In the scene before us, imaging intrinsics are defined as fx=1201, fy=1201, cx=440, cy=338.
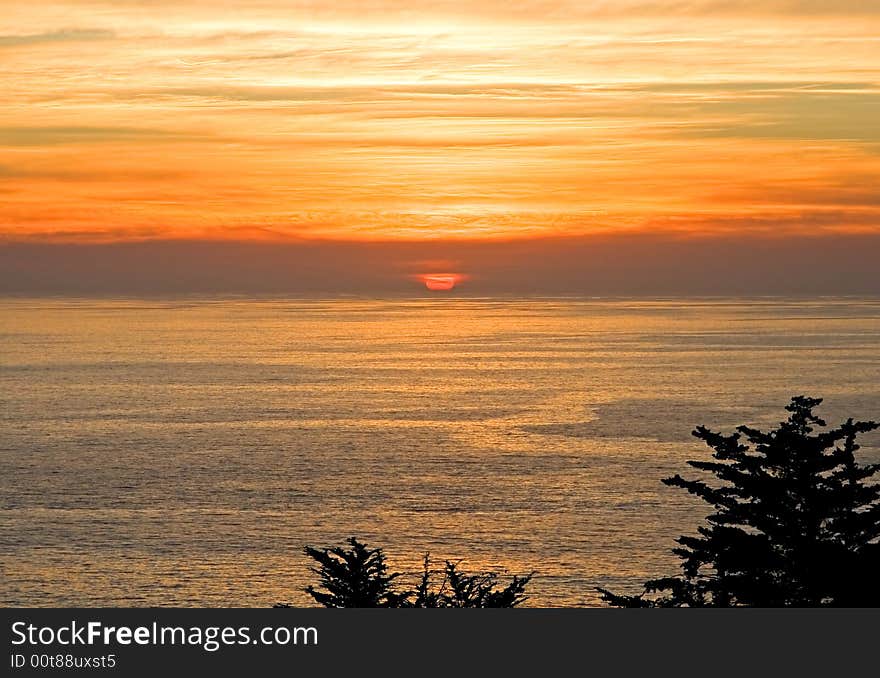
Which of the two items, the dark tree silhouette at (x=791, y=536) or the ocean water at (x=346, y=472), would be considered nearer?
the dark tree silhouette at (x=791, y=536)

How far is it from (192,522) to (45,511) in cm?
875

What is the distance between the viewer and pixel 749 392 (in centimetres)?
13100

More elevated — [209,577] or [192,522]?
[192,522]

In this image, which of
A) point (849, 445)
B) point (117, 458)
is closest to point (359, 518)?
point (117, 458)

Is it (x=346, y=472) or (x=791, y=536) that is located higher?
(x=346, y=472)

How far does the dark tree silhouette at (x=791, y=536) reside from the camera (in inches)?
900

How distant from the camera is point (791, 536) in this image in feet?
81.1

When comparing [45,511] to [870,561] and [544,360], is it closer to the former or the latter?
[870,561]

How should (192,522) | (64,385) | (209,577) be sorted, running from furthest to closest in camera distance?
(64,385) < (192,522) < (209,577)

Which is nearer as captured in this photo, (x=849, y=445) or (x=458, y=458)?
(x=849, y=445)

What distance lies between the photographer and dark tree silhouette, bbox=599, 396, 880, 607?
2286 cm

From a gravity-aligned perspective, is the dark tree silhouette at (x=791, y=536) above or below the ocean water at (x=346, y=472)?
below

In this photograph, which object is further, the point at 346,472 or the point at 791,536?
the point at 346,472
